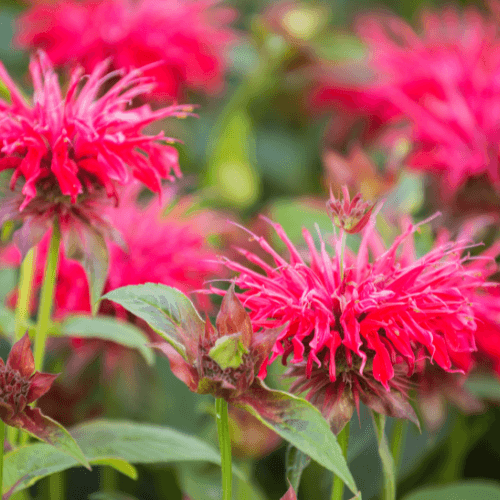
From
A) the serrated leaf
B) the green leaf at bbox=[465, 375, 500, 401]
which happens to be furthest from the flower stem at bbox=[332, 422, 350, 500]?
the green leaf at bbox=[465, 375, 500, 401]

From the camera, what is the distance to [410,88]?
0.80m

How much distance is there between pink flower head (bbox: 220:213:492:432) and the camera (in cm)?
34

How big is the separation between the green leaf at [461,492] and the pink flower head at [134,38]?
477mm

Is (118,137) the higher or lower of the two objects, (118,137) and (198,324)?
the higher

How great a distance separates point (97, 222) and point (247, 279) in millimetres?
113

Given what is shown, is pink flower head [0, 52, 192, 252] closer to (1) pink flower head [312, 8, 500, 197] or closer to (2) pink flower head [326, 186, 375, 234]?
(2) pink flower head [326, 186, 375, 234]

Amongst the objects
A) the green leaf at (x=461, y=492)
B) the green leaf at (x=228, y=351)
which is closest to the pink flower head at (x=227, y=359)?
the green leaf at (x=228, y=351)

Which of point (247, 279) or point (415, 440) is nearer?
point (247, 279)

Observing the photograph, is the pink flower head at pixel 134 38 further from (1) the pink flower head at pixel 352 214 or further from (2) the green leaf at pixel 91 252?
(1) the pink flower head at pixel 352 214

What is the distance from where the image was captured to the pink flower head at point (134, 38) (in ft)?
2.35

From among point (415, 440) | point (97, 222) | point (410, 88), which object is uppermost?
point (410, 88)

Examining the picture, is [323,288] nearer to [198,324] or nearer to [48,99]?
[198,324]

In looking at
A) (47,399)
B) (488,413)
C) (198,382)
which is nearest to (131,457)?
(198,382)

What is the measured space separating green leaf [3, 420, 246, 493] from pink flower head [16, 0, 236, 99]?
404 mm
